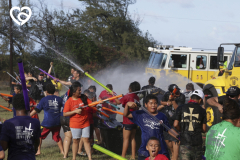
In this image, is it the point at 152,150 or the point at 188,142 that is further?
the point at 188,142

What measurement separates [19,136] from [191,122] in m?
2.59

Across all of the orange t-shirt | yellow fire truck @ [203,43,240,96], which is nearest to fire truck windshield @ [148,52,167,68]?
yellow fire truck @ [203,43,240,96]

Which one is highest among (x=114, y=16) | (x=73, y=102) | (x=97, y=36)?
(x=114, y=16)

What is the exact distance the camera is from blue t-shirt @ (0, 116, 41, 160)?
146 inches

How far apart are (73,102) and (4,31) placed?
36.4 meters

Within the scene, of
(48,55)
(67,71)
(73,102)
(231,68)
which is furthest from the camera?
(48,55)

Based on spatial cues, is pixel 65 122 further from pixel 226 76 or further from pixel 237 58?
pixel 237 58

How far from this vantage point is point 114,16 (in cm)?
4428

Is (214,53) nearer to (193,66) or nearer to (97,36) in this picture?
(193,66)

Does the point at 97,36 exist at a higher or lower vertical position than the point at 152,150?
higher

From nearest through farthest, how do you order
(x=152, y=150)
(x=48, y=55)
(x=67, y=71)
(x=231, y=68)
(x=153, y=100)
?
(x=152, y=150)
(x=153, y=100)
(x=231, y=68)
(x=67, y=71)
(x=48, y=55)

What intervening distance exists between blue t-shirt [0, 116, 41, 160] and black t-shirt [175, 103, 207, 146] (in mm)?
2331

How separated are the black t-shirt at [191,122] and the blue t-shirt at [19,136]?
7.65ft

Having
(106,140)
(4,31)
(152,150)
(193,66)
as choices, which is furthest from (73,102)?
(4,31)
